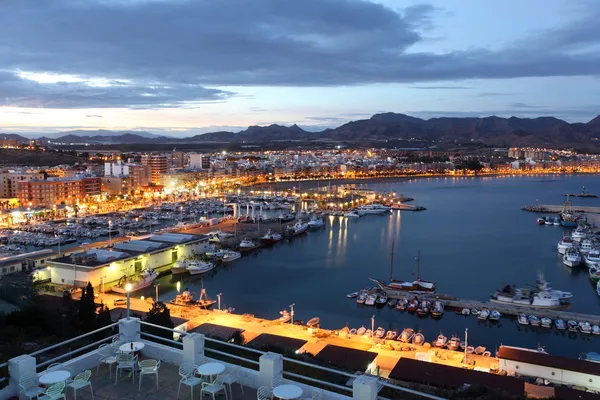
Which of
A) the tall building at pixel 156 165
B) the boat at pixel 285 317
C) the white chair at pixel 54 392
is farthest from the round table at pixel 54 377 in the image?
the tall building at pixel 156 165

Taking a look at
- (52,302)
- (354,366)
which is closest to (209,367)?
(354,366)

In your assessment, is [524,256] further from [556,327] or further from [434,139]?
[434,139]

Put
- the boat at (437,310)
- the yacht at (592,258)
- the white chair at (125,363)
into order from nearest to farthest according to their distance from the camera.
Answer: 1. the white chair at (125,363)
2. the boat at (437,310)
3. the yacht at (592,258)

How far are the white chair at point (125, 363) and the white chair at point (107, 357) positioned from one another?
2cm

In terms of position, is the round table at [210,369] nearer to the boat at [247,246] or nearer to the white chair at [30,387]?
the white chair at [30,387]

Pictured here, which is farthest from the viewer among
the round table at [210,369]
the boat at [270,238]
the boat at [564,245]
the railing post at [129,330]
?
the boat at [270,238]

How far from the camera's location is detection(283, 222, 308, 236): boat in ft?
36.6

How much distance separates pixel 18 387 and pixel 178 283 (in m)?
6.08

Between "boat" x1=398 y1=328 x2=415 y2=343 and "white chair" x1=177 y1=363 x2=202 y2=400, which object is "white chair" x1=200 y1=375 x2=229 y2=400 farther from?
"boat" x1=398 y1=328 x2=415 y2=343

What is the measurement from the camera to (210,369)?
4.51ft

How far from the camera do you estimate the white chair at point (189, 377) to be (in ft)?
4.45

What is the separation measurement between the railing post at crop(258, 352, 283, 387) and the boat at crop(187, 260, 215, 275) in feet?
21.2

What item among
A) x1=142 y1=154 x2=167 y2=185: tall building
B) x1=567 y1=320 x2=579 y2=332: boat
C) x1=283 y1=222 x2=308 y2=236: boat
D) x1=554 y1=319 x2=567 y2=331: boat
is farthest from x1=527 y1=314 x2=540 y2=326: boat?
x1=142 y1=154 x2=167 y2=185: tall building

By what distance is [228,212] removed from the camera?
14781 mm
